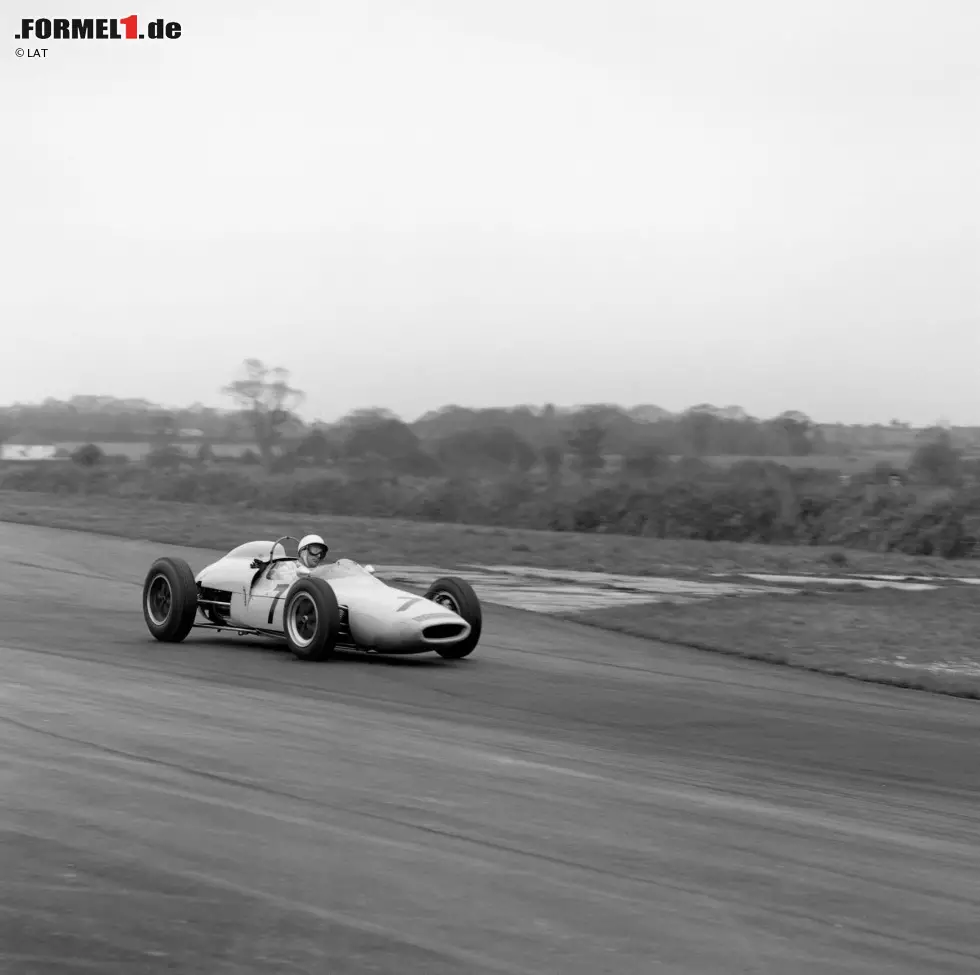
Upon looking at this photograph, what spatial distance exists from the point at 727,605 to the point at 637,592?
2.42 m

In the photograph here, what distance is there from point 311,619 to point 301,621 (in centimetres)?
21

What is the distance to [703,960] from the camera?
5.83 metres

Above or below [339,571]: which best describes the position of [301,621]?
below

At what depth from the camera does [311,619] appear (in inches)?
581

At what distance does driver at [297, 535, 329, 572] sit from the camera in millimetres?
15312

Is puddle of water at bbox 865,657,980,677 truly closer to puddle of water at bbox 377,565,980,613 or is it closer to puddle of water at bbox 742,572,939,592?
puddle of water at bbox 377,565,980,613

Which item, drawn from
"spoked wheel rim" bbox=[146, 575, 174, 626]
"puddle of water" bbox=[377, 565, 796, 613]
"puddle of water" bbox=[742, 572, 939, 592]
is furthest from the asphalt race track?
"puddle of water" bbox=[742, 572, 939, 592]

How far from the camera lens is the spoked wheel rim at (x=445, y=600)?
15531mm

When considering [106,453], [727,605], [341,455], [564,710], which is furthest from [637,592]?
[106,453]

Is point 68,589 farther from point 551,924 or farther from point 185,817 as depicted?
point 551,924

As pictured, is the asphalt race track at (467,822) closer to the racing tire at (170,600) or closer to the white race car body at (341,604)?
the white race car body at (341,604)

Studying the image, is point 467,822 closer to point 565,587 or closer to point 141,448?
point 565,587

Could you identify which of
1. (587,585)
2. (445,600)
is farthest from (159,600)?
(587,585)

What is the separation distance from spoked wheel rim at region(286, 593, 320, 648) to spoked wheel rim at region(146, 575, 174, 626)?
5.88ft
